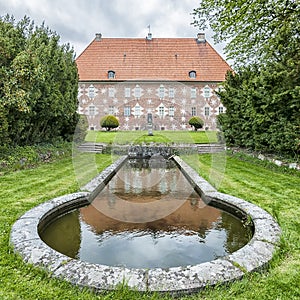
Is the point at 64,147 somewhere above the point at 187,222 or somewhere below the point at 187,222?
above

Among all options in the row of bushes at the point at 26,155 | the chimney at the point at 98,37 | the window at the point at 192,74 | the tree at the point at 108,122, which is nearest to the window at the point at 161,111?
the window at the point at 192,74

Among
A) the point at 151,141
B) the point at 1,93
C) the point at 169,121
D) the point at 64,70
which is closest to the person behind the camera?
the point at 1,93

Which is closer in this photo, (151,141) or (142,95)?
(151,141)

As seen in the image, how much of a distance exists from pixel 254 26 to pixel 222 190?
5894mm

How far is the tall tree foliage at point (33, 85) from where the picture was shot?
7.26m

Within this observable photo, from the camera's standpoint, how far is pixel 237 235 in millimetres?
3891

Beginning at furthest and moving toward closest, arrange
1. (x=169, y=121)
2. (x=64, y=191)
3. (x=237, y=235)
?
(x=169, y=121), (x=64, y=191), (x=237, y=235)

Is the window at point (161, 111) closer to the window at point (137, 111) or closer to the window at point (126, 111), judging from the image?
the window at point (137, 111)

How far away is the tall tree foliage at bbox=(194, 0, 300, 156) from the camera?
24.8 feet

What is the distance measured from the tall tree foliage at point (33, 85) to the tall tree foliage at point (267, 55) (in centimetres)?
549

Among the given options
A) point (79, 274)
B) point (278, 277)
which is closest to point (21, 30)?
point (79, 274)

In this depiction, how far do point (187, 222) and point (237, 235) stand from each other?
0.87 meters

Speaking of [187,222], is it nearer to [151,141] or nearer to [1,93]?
[1,93]

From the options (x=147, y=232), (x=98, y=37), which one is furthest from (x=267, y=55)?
(x=98, y=37)
